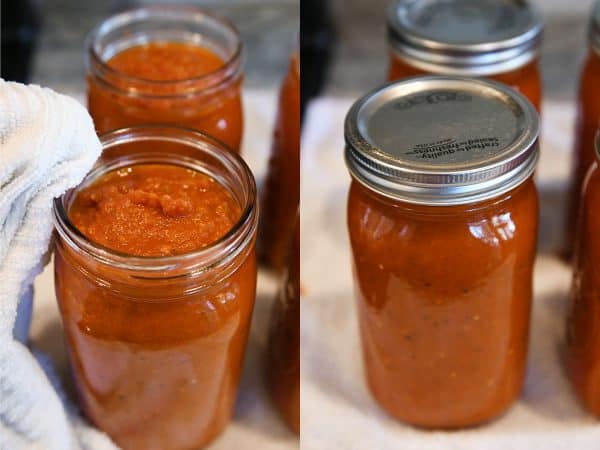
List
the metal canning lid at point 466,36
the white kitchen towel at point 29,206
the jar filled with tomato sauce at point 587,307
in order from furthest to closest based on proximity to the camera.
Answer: the metal canning lid at point 466,36 < the jar filled with tomato sauce at point 587,307 < the white kitchen towel at point 29,206

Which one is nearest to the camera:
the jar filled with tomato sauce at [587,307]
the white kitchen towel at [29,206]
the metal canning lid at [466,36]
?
the white kitchen towel at [29,206]

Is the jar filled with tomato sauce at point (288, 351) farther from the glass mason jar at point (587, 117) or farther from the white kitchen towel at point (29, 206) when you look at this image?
the glass mason jar at point (587, 117)

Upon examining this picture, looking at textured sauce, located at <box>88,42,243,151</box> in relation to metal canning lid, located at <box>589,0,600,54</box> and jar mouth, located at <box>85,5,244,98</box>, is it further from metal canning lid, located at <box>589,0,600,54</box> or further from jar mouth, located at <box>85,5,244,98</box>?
metal canning lid, located at <box>589,0,600,54</box>

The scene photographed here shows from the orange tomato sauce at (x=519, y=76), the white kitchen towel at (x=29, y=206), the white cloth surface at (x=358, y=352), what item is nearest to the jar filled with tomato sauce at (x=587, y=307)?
the white cloth surface at (x=358, y=352)

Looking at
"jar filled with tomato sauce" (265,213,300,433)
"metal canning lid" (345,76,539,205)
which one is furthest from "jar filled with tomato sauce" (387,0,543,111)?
"jar filled with tomato sauce" (265,213,300,433)

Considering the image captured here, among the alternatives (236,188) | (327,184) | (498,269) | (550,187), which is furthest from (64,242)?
(550,187)

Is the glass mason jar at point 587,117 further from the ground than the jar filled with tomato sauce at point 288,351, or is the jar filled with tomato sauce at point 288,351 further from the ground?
the glass mason jar at point 587,117
